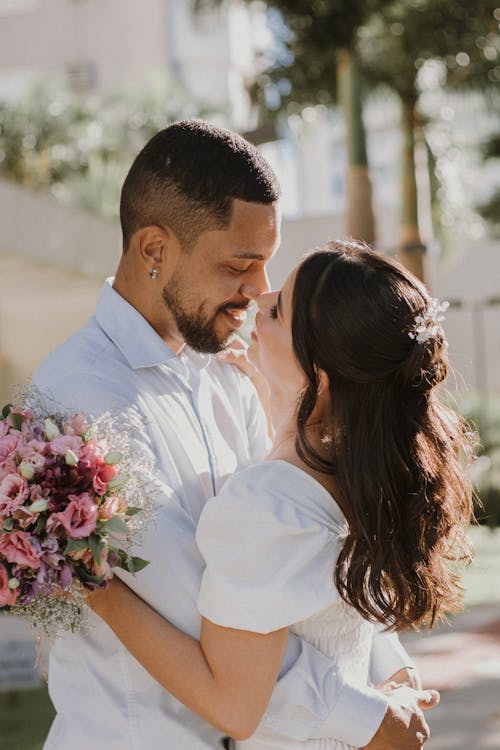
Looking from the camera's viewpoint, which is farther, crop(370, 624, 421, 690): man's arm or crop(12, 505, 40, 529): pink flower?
crop(370, 624, 421, 690): man's arm

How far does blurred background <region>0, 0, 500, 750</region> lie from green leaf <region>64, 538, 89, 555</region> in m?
0.49

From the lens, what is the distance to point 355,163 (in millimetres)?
15555

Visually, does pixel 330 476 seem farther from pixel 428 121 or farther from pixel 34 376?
pixel 428 121

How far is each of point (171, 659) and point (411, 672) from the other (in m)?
0.79

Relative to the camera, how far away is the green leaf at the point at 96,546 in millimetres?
2227

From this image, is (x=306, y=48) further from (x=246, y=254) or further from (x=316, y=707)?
(x=316, y=707)

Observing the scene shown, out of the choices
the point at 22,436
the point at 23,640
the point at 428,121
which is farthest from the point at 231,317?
the point at 428,121

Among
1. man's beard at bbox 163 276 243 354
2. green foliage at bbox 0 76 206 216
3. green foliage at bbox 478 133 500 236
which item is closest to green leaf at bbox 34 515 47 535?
man's beard at bbox 163 276 243 354

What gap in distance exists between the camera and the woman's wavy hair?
249 cm

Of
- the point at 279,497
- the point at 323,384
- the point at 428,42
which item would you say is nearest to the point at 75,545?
the point at 279,497

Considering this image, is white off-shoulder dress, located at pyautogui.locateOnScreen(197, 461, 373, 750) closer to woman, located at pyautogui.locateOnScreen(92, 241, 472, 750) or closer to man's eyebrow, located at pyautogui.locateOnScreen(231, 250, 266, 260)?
woman, located at pyautogui.locateOnScreen(92, 241, 472, 750)

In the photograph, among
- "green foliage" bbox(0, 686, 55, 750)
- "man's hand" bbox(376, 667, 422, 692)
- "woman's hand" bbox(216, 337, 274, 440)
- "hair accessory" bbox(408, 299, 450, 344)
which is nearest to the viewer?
"hair accessory" bbox(408, 299, 450, 344)

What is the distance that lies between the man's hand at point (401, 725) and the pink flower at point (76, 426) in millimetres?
898

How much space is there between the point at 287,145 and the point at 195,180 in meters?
20.0
